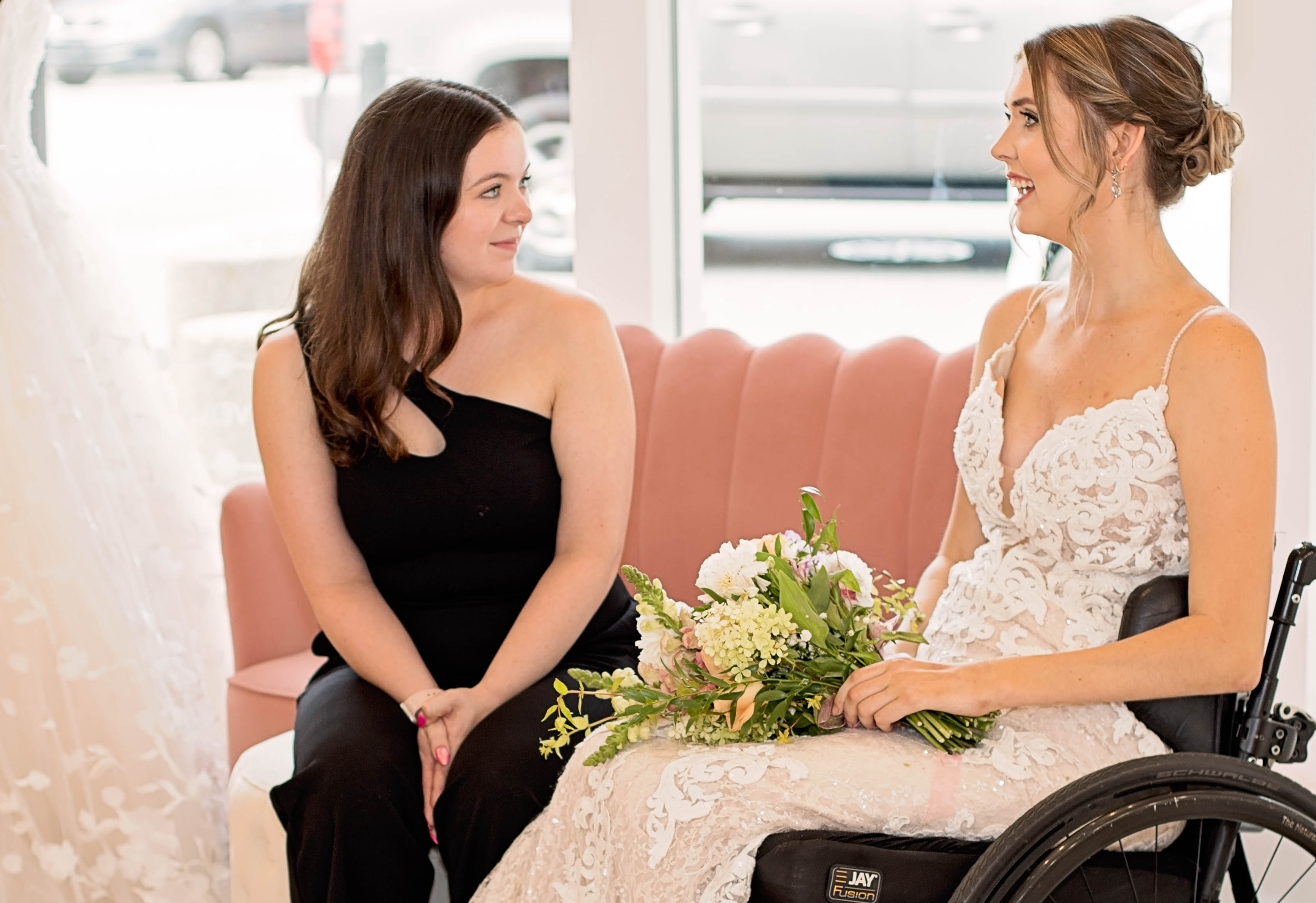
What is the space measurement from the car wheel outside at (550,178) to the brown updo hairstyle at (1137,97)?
6.30ft

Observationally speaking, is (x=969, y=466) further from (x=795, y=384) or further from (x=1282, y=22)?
(x=1282, y=22)

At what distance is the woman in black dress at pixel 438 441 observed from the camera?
7.11 ft

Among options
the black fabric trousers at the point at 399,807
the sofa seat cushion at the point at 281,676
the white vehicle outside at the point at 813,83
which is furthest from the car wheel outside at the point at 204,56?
the black fabric trousers at the point at 399,807

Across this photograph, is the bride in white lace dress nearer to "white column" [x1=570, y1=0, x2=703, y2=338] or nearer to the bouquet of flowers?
the bouquet of flowers

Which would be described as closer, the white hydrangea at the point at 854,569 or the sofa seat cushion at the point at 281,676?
the white hydrangea at the point at 854,569

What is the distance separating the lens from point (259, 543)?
2.76 m

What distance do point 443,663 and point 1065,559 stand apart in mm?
982

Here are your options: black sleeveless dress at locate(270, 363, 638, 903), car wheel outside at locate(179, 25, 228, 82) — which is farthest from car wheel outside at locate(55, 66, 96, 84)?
black sleeveless dress at locate(270, 363, 638, 903)

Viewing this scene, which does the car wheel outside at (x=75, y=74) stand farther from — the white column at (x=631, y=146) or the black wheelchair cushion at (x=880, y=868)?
the black wheelchair cushion at (x=880, y=868)

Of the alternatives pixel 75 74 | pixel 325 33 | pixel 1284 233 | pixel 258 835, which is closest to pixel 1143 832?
pixel 1284 233

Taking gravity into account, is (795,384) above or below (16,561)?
above

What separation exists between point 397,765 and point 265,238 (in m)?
2.42

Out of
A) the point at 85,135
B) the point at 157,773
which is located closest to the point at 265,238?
the point at 85,135

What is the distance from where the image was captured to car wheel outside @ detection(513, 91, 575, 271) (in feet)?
12.0
